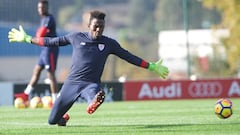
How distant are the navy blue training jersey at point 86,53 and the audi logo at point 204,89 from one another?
17.3m

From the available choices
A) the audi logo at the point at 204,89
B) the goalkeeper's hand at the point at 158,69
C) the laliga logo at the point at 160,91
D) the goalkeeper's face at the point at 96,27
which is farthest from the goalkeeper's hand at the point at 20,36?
the audi logo at the point at 204,89

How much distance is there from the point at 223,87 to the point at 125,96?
4.04 m

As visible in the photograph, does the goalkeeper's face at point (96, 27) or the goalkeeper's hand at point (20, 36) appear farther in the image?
the goalkeeper's hand at point (20, 36)

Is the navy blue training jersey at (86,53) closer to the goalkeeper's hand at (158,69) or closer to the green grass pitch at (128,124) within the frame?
the goalkeeper's hand at (158,69)

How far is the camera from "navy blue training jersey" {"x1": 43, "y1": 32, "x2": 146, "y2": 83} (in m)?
15.2

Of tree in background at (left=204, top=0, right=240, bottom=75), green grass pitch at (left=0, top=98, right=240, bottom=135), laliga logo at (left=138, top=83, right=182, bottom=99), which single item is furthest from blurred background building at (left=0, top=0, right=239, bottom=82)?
green grass pitch at (left=0, top=98, right=240, bottom=135)

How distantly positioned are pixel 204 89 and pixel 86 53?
17.7 meters

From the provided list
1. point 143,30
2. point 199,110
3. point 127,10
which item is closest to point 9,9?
point 199,110

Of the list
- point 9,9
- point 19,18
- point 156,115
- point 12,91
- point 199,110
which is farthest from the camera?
point 19,18

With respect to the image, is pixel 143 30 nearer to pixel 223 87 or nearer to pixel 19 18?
pixel 19 18

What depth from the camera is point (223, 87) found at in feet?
107

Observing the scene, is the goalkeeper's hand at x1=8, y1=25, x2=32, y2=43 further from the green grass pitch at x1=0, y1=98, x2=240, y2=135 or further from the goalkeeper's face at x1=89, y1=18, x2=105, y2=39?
the green grass pitch at x1=0, y1=98, x2=240, y2=135

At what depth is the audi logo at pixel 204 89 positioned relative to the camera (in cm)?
3228

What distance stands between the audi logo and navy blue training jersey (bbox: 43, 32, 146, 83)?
17.3m
